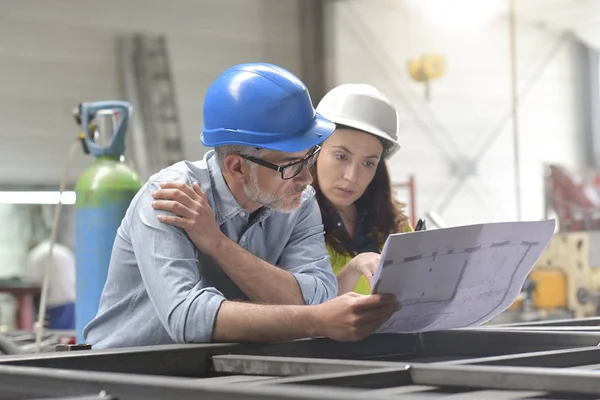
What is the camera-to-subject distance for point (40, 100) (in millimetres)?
8773

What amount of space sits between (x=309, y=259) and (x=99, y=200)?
4.39 feet

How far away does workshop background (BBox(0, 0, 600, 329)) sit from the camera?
30.0 ft

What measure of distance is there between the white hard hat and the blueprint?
1.05m

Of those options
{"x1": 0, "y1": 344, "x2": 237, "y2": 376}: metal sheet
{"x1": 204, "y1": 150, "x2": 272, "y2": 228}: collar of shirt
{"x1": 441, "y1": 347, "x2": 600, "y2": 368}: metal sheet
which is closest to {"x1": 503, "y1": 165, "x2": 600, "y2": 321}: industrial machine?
{"x1": 204, "y1": 150, "x2": 272, "y2": 228}: collar of shirt

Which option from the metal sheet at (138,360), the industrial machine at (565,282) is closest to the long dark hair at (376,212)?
the metal sheet at (138,360)

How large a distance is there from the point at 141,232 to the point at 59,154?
720 centimetres

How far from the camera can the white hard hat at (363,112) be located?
288 centimetres

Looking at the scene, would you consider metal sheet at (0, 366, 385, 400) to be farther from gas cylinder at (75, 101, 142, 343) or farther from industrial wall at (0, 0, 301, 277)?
industrial wall at (0, 0, 301, 277)

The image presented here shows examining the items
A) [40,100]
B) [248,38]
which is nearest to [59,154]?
[40,100]

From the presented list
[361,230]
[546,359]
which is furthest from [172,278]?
[361,230]

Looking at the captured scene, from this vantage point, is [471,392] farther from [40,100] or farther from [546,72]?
[546,72]

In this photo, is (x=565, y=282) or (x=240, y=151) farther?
(x=565, y=282)

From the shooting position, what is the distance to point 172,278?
1.84 metres

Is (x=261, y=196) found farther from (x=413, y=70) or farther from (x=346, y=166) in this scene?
(x=413, y=70)
